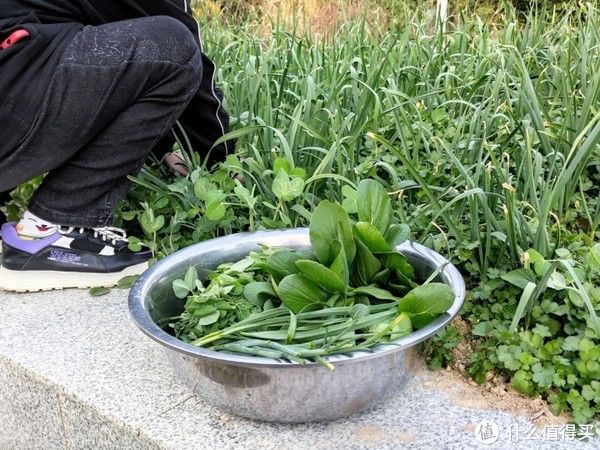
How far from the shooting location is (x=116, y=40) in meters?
1.74

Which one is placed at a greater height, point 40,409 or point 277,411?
point 277,411

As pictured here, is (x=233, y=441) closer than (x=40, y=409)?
Yes

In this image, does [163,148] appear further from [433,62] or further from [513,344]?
[513,344]

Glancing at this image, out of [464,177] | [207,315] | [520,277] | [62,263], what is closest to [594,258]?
[520,277]

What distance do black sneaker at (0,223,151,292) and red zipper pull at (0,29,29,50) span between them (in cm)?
47

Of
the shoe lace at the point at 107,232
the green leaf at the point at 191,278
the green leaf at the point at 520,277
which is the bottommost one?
the shoe lace at the point at 107,232

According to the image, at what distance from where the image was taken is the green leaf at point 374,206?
142 centimetres

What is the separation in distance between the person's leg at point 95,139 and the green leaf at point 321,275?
726 millimetres

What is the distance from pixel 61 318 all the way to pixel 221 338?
615mm

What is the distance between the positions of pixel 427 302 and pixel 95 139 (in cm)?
97

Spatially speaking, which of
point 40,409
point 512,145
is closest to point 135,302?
point 40,409

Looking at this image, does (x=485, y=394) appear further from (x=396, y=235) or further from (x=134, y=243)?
(x=134, y=243)

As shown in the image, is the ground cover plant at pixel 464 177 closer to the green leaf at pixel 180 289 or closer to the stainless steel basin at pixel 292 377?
the stainless steel basin at pixel 292 377

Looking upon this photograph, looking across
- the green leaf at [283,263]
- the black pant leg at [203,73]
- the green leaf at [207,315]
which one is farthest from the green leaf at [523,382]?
the black pant leg at [203,73]
